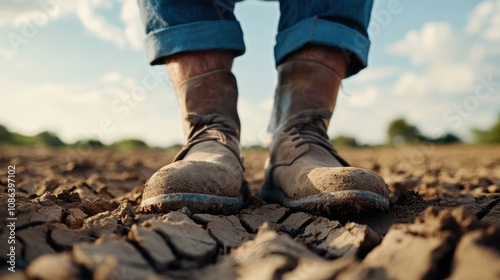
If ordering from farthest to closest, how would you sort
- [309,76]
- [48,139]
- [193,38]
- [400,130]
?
[400,130], [48,139], [309,76], [193,38]

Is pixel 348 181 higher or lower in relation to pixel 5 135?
higher

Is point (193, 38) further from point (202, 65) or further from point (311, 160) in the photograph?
point (311, 160)

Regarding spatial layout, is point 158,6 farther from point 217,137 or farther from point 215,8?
point 217,137

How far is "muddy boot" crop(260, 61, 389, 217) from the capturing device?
1454mm

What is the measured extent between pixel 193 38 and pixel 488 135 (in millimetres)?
27334

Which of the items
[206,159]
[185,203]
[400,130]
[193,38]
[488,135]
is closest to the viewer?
[185,203]

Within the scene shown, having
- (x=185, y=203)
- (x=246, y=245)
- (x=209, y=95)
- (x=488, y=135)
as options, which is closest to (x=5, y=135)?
(x=209, y=95)

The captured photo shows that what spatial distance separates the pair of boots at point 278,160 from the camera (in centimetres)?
144

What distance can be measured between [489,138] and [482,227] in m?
27.3

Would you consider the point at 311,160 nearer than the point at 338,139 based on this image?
Yes

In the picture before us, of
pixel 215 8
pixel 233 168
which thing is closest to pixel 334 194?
pixel 233 168

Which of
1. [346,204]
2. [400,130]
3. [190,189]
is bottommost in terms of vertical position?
[400,130]

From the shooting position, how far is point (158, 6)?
6.05 ft

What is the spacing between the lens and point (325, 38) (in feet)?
6.07
